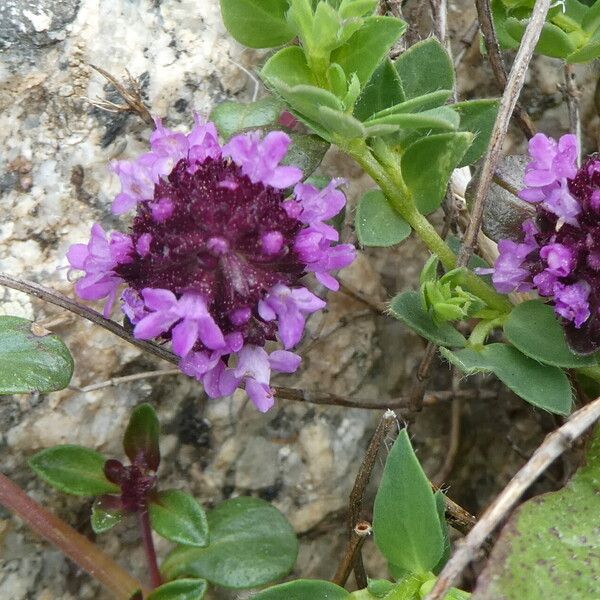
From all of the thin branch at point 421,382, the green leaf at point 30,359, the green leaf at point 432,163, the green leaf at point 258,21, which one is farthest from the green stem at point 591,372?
the green leaf at point 30,359

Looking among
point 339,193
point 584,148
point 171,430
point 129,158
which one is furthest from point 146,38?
point 584,148

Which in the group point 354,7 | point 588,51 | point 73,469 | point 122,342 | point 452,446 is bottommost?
point 452,446

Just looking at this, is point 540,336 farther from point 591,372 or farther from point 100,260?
point 100,260

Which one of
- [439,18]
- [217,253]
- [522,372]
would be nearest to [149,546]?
[217,253]

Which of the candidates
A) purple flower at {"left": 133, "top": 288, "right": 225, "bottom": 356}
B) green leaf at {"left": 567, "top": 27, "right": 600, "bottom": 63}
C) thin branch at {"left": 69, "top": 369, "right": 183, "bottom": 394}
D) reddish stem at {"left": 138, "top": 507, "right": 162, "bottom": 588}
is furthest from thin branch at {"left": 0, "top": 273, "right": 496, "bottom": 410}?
green leaf at {"left": 567, "top": 27, "right": 600, "bottom": 63}

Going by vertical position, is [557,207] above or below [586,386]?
above

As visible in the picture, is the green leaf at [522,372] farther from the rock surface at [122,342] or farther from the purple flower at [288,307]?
the rock surface at [122,342]

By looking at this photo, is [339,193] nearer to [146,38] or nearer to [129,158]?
[129,158]
